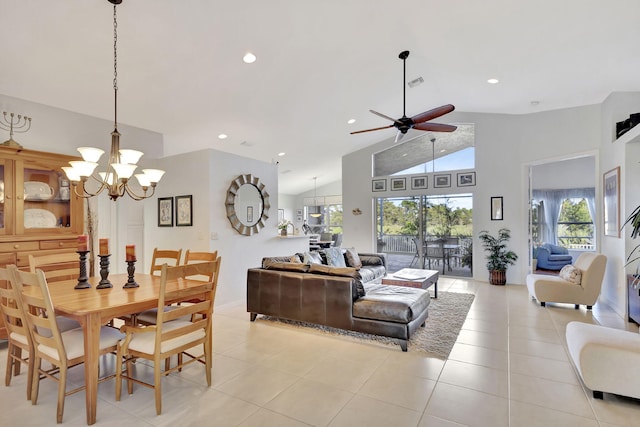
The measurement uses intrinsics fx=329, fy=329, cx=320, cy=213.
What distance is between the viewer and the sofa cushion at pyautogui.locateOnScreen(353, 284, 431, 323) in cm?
341

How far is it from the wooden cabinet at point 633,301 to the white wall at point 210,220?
5202 mm

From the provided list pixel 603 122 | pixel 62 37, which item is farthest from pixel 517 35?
pixel 62 37

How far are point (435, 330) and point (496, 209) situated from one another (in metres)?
4.25

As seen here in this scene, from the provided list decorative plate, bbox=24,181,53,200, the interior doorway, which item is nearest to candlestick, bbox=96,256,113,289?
decorative plate, bbox=24,181,53,200

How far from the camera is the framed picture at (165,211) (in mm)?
5348

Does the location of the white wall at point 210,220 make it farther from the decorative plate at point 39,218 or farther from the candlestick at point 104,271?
the candlestick at point 104,271

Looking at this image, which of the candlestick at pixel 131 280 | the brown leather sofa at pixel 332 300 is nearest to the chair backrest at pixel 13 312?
the candlestick at pixel 131 280

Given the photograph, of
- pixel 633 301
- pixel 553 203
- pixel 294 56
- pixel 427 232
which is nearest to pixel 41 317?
pixel 294 56

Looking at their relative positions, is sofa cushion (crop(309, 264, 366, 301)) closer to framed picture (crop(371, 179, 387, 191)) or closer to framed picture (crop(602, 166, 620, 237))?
framed picture (crop(602, 166, 620, 237))

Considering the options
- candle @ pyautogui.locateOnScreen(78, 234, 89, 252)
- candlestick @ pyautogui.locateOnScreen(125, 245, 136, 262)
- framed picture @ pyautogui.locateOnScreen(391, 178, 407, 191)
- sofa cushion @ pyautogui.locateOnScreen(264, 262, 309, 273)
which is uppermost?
framed picture @ pyautogui.locateOnScreen(391, 178, 407, 191)

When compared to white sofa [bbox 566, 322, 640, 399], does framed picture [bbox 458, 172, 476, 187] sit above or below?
above

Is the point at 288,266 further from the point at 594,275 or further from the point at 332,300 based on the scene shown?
the point at 594,275

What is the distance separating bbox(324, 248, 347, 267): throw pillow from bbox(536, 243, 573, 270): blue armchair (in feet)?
17.8

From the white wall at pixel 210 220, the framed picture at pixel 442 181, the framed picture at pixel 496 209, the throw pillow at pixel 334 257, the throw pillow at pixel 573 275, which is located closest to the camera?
the throw pillow at pixel 573 275
